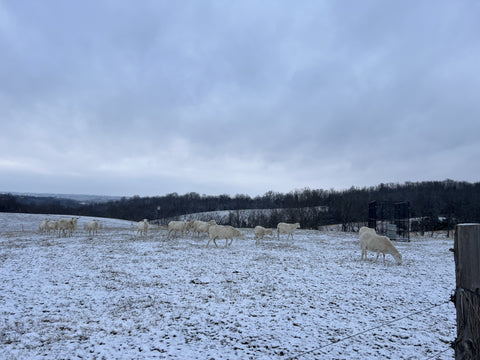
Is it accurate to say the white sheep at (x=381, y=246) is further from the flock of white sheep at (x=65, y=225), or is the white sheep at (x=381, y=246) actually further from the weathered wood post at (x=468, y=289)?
the flock of white sheep at (x=65, y=225)

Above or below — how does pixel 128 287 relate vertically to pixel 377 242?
below

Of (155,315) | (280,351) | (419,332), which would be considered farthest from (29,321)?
(419,332)

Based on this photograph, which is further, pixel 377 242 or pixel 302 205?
pixel 302 205

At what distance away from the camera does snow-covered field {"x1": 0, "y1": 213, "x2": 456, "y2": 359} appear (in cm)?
612

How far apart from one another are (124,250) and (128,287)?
8.12 m

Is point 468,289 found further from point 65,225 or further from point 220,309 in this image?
point 65,225

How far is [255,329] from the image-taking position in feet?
23.1

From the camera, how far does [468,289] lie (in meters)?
2.57

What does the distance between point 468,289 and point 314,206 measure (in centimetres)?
7651

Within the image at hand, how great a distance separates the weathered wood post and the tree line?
196 ft

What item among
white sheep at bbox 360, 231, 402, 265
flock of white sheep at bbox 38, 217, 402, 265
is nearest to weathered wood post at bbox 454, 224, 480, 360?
flock of white sheep at bbox 38, 217, 402, 265

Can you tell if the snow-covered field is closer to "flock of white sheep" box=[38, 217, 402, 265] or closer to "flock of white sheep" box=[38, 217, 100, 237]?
"flock of white sheep" box=[38, 217, 402, 265]

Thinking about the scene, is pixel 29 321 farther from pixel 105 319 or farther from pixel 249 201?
pixel 249 201

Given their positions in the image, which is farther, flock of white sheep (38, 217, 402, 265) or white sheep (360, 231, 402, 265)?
flock of white sheep (38, 217, 402, 265)
